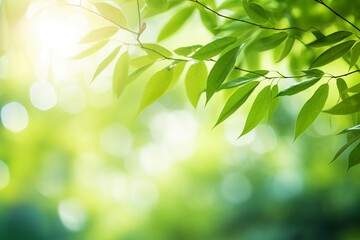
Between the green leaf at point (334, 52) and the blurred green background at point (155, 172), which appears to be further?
the blurred green background at point (155, 172)

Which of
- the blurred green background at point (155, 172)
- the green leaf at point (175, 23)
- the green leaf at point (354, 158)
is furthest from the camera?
the blurred green background at point (155, 172)

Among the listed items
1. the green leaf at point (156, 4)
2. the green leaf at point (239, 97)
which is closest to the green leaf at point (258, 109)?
the green leaf at point (239, 97)

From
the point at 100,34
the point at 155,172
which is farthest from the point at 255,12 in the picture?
the point at 155,172

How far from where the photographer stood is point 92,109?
348 centimetres

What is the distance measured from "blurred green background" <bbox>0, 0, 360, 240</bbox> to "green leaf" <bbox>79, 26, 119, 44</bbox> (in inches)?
113

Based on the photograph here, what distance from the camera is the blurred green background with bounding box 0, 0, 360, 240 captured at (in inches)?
130

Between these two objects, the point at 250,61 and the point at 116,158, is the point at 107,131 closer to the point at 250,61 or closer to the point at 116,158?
the point at 116,158

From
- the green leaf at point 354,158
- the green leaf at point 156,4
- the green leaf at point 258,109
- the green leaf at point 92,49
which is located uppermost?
the green leaf at point 156,4

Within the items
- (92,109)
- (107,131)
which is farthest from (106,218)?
(92,109)

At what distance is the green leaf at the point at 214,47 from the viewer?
14.3 inches

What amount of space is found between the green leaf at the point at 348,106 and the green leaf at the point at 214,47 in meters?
0.12

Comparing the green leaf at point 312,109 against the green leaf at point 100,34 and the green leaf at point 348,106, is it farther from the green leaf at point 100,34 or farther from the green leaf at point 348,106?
the green leaf at point 100,34

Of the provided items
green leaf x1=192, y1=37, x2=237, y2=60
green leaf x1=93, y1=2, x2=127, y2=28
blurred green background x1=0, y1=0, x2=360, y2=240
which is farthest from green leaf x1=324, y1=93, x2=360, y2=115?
blurred green background x1=0, y1=0, x2=360, y2=240

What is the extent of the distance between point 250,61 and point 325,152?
3.32m
